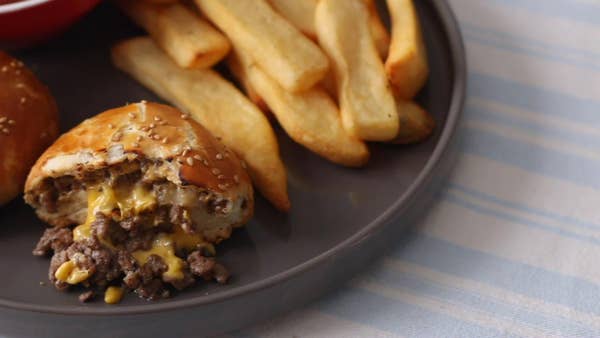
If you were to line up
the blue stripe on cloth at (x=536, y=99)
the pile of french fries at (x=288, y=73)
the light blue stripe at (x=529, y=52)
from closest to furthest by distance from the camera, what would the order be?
the pile of french fries at (x=288, y=73), the blue stripe on cloth at (x=536, y=99), the light blue stripe at (x=529, y=52)

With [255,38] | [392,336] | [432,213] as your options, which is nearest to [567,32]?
[432,213]

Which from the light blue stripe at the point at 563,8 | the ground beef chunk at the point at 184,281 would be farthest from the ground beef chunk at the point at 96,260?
the light blue stripe at the point at 563,8

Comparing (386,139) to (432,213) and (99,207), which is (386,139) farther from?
(99,207)

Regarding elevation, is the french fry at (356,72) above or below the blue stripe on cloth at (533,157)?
above

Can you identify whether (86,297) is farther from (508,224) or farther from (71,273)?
(508,224)

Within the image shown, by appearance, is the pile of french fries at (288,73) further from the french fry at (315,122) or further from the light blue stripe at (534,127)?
the light blue stripe at (534,127)

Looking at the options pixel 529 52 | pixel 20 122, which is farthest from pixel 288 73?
pixel 529 52
